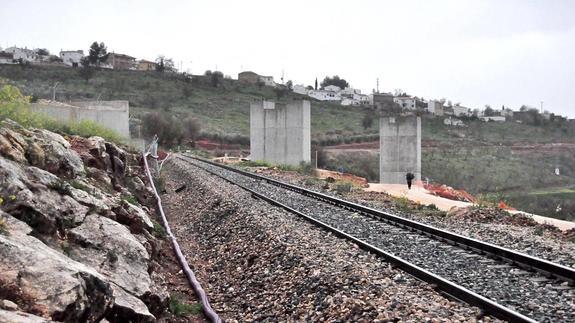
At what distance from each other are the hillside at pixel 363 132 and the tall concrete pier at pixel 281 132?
43.7 feet

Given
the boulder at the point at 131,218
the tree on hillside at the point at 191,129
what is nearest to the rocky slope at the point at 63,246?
the boulder at the point at 131,218

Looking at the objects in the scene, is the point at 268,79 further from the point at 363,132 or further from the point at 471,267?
the point at 471,267

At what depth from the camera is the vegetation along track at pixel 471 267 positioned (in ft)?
21.3

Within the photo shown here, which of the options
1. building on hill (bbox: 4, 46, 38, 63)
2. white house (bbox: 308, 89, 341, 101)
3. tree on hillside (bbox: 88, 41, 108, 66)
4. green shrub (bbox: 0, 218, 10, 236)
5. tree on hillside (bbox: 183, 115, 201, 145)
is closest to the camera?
green shrub (bbox: 0, 218, 10, 236)

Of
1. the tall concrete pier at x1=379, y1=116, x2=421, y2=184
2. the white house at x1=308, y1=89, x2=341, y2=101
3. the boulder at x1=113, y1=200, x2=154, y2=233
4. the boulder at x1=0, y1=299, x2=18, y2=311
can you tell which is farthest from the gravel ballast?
the white house at x1=308, y1=89, x2=341, y2=101

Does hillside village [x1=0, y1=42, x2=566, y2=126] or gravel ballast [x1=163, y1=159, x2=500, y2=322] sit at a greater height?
hillside village [x1=0, y1=42, x2=566, y2=126]

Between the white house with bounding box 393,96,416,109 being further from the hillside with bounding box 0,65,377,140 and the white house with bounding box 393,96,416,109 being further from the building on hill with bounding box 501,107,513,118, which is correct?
the hillside with bounding box 0,65,377,140

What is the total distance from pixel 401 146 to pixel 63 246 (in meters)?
35.0

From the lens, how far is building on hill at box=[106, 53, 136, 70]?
16038 cm

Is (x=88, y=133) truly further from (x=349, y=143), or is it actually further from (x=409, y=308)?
(x=349, y=143)

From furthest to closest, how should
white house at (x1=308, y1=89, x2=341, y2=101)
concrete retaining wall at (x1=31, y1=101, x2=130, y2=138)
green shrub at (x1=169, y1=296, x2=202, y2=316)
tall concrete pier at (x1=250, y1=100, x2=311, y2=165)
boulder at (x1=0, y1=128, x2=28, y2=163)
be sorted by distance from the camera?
1. white house at (x1=308, y1=89, x2=341, y2=101)
2. tall concrete pier at (x1=250, y1=100, x2=311, y2=165)
3. concrete retaining wall at (x1=31, y1=101, x2=130, y2=138)
4. green shrub at (x1=169, y1=296, x2=202, y2=316)
5. boulder at (x1=0, y1=128, x2=28, y2=163)

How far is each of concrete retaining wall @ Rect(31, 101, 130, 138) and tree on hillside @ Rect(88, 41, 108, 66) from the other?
114457 mm

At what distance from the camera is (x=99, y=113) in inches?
1168

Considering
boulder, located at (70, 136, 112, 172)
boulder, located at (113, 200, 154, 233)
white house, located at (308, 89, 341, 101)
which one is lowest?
boulder, located at (113, 200, 154, 233)
